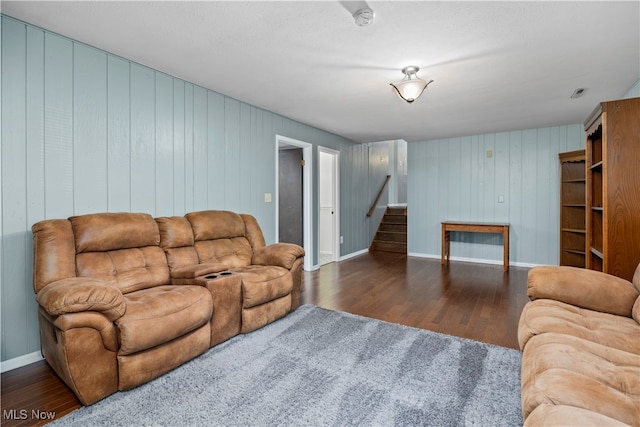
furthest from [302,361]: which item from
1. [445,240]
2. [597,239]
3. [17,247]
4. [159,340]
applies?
[445,240]

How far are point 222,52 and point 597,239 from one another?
3.51 metres

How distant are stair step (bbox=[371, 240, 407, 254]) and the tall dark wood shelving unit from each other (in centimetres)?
271

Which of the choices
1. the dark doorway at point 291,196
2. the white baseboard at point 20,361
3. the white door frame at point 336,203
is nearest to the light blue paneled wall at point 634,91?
the white door frame at point 336,203

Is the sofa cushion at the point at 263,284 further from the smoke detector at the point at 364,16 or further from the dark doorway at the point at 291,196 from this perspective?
the dark doorway at the point at 291,196

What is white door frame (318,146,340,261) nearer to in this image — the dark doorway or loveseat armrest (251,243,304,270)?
the dark doorway

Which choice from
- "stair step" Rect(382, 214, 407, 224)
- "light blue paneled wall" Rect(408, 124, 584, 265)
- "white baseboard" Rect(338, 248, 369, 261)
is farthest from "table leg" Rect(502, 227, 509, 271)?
"white baseboard" Rect(338, 248, 369, 261)

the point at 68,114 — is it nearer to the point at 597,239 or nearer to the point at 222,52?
the point at 222,52

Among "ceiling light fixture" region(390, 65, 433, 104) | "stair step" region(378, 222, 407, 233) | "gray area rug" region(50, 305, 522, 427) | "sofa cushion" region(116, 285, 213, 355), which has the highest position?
"ceiling light fixture" region(390, 65, 433, 104)

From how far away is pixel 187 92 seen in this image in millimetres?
3168

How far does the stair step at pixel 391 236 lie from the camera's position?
6887mm

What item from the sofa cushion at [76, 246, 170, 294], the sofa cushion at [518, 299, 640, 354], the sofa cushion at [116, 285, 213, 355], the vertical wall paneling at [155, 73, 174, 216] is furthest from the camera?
the vertical wall paneling at [155, 73, 174, 216]

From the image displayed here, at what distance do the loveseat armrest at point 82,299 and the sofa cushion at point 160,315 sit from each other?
0.09 metres

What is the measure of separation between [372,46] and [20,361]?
336cm

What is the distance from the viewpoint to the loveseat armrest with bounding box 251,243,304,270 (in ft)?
9.87
